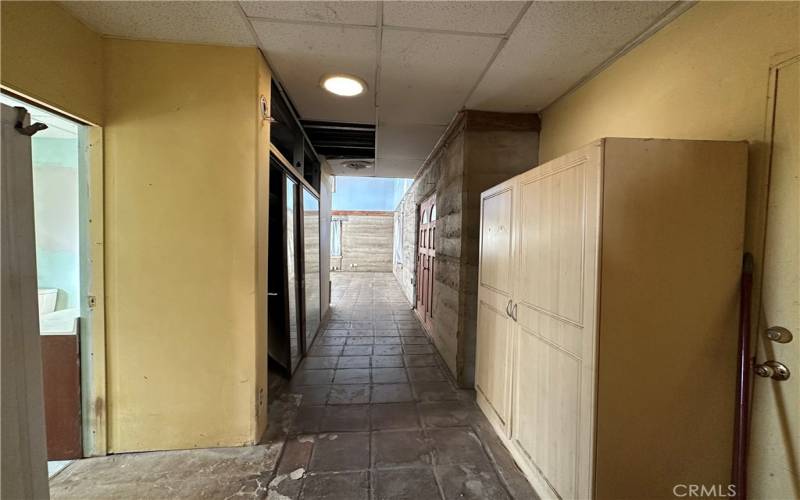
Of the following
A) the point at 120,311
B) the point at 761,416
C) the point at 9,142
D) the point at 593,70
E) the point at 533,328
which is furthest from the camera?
the point at 593,70

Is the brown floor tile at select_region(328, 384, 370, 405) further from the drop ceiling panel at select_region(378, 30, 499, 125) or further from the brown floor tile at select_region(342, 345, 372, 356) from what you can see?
the drop ceiling panel at select_region(378, 30, 499, 125)

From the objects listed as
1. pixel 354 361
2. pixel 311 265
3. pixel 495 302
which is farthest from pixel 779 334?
pixel 311 265

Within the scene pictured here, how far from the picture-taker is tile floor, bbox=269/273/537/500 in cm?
165

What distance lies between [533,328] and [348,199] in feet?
38.9

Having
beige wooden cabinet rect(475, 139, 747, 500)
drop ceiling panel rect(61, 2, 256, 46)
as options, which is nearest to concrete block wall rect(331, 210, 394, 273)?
drop ceiling panel rect(61, 2, 256, 46)

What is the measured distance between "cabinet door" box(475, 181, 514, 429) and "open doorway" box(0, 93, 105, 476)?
2593 mm

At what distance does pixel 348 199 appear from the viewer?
42.1 ft

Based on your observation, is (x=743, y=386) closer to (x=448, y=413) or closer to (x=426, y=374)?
(x=448, y=413)

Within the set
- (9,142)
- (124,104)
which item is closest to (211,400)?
(9,142)

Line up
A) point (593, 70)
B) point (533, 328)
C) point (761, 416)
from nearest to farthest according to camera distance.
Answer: point (761, 416)
point (533, 328)
point (593, 70)

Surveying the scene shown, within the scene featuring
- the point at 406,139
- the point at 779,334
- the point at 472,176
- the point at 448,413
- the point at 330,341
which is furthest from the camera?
the point at 330,341

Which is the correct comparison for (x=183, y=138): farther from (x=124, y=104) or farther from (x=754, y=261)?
(x=754, y=261)

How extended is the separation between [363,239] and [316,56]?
30.8 ft

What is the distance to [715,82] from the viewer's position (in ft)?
4.40
